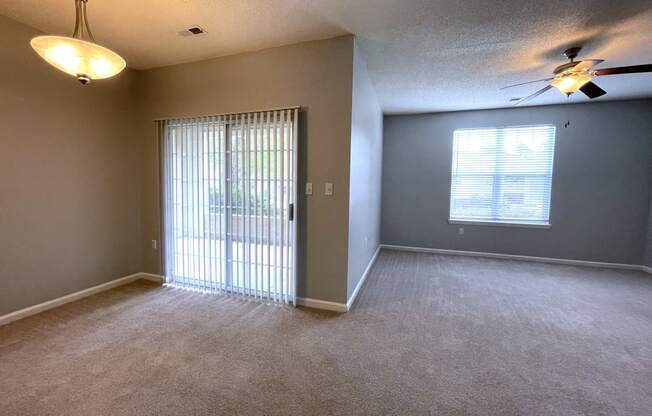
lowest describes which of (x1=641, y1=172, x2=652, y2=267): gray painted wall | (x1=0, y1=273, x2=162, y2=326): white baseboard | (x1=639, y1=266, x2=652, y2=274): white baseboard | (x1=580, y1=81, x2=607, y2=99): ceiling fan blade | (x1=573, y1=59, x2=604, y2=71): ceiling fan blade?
(x1=0, y1=273, x2=162, y2=326): white baseboard

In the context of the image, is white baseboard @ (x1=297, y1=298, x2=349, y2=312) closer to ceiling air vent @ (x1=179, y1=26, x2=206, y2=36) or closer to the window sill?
ceiling air vent @ (x1=179, y1=26, x2=206, y2=36)

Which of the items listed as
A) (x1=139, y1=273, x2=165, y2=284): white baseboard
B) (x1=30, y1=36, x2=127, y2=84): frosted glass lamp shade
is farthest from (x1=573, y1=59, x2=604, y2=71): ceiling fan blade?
(x1=139, y1=273, x2=165, y2=284): white baseboard

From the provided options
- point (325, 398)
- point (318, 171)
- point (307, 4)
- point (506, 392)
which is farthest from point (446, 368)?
point (307, 4)

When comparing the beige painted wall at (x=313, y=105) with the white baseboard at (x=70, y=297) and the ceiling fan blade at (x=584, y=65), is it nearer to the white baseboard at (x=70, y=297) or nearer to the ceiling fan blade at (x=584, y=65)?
the ceiling fan blade at (x=584, y=65)

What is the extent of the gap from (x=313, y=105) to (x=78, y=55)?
72.2 inches

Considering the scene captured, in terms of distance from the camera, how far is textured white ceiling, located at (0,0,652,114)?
2.29m

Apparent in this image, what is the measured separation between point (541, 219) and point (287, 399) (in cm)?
529

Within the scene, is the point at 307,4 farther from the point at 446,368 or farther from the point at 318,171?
the point at 446,368

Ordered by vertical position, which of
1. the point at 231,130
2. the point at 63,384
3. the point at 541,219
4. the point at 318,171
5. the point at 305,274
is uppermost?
the point at 231,130

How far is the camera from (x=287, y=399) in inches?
69.5

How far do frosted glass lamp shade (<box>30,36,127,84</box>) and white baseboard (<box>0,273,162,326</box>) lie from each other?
245 cm

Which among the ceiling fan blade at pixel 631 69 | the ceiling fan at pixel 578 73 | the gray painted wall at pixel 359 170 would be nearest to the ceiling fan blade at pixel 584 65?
the ceiling fan at pixel 578 73

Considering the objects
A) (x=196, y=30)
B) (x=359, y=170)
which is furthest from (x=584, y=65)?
(x=196, y=30)

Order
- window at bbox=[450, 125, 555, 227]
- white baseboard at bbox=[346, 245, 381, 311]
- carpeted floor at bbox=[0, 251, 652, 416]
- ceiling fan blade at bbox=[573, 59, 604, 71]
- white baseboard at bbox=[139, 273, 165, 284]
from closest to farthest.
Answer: carpeted floor at bbox=[0, 251, 652, 416] < ceiling fan blade at bbox=[573, 59, 604, 71] < white baseboard at bbox=[346, 245, 381, 311] < white baseboard at bbox=[139, 273, 165, 284] < window at bbox=[450, 125, 555, 227]
